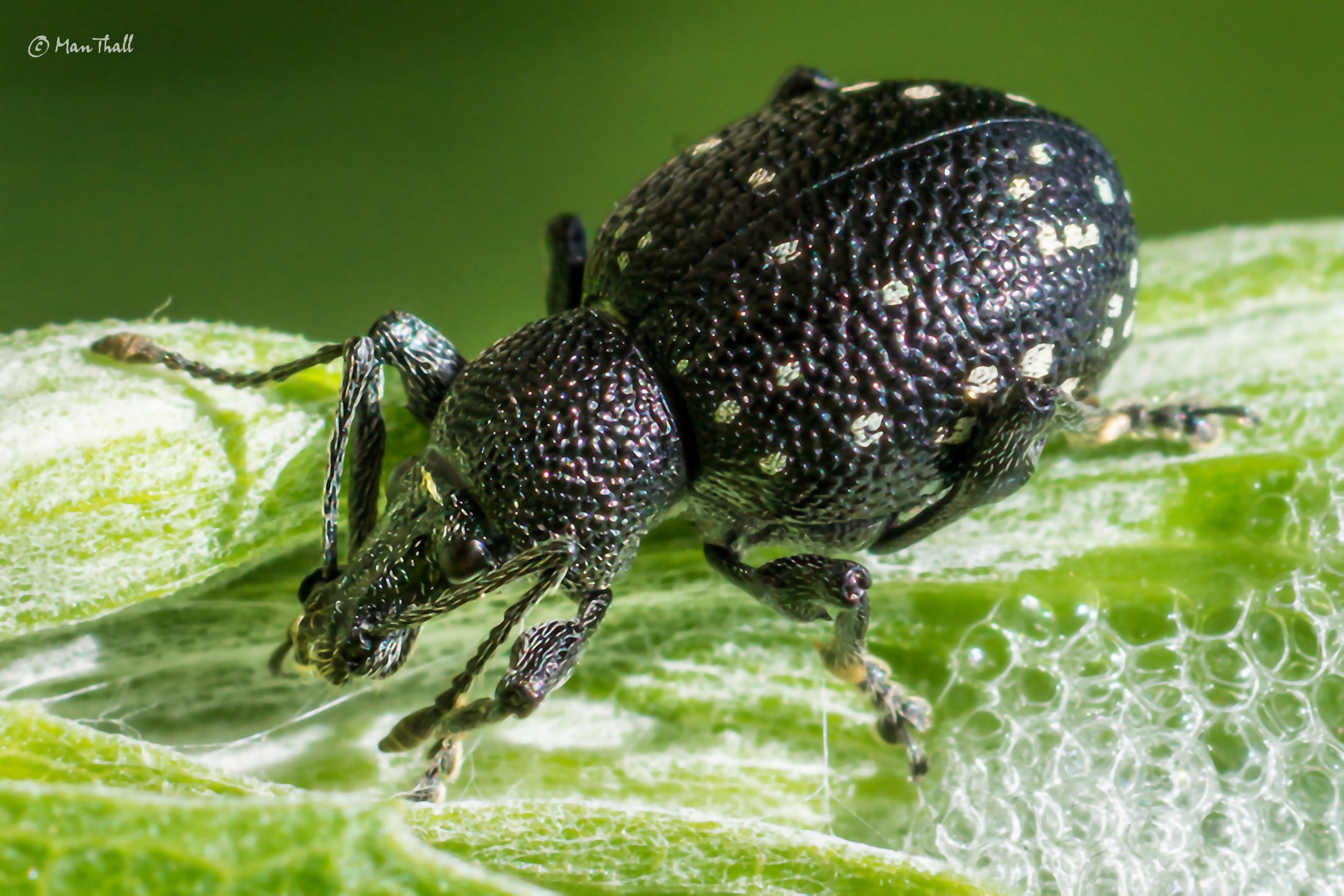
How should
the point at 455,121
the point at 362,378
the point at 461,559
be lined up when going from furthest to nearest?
the point at 455,121 → the point at 362,378 → the point at 461,559

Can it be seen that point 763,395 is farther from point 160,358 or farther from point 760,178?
point 160,358

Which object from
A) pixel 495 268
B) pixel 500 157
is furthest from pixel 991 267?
pixel 500 157

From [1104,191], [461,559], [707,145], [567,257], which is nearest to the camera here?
[461,559]

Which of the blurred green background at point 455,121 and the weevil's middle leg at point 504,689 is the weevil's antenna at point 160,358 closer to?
the weevil's middle leg at point 504,689

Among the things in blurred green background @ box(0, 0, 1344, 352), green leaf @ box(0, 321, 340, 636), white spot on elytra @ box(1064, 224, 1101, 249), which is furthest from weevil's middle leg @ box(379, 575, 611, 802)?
blurred green background @ box(0, 0, 1344, 352)

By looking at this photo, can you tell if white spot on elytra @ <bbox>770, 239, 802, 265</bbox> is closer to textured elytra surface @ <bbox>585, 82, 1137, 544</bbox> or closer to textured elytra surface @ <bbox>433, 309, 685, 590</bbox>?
textured elytra surface @ <bbox>585, 82, 1137, 544</bbox>

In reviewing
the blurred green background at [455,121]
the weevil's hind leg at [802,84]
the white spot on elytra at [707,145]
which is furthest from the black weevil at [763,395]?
the blurred green background at [455,121]

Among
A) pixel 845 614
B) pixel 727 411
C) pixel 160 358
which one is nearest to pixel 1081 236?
pixel 727 411
